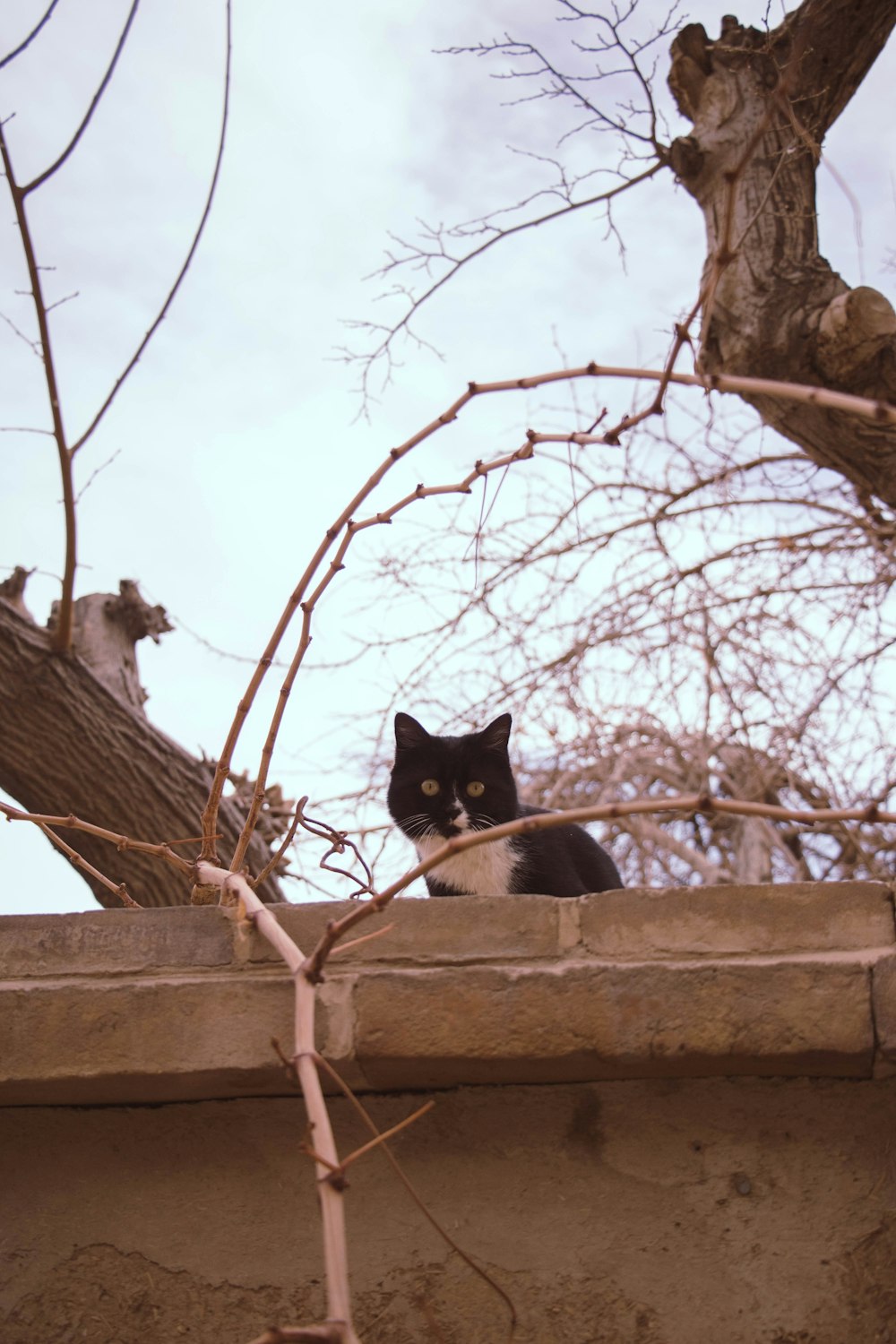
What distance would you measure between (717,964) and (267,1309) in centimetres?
72

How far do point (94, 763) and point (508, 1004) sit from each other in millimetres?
2534

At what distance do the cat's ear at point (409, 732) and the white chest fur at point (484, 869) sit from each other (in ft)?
1.71

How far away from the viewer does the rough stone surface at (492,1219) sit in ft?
5.10

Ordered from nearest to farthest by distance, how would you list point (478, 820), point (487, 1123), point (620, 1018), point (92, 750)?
1. point (620, 1018)
2. point (487, 1123)
3. point (478, 820)
4. point (92, 750)

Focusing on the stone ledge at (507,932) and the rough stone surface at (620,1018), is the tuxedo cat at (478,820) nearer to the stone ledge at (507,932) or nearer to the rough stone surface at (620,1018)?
the stone ledge at (507,932)

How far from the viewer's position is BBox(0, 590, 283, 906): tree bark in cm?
367

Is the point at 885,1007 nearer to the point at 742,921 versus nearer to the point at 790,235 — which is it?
the point at 742,921

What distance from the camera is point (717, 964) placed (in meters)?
1.57

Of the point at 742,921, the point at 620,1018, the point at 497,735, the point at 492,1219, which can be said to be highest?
the point at 497,735

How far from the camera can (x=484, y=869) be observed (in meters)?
2.68

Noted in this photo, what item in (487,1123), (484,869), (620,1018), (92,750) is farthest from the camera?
(92,750)

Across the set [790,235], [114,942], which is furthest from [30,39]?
[790,235]

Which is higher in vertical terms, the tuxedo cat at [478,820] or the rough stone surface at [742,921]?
the tuxedo cat at [478,820]

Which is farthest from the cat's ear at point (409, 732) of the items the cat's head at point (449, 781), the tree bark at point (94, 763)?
the tree bark at point (94, 763)
